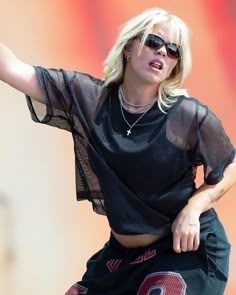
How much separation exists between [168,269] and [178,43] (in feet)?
1.86

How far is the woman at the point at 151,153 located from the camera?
145 cm

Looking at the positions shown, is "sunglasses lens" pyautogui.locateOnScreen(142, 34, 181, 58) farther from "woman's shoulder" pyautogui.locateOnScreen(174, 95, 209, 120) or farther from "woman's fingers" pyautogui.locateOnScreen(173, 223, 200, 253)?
"woman's fingers" pyautogui.locateOnScreen(173, 223, 200, 253)

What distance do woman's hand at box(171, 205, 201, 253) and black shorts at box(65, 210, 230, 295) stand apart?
0.04 meters

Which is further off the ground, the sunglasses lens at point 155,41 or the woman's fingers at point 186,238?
the sunglasses lens at point 155,41

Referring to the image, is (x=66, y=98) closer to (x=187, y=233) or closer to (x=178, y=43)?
(x=178, y=43)

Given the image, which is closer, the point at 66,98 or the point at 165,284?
the point at 165,284

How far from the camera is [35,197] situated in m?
2.02

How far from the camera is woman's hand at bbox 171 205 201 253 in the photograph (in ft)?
4.69

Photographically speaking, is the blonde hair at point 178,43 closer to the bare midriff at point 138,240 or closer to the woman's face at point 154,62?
the woman's face at point 154,62

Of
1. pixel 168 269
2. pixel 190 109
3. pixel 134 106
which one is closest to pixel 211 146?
pixel 190 109

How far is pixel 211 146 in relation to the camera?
147cm

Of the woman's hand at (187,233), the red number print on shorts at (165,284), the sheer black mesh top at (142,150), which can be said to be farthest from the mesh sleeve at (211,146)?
the red number print on shorts at (165,284)

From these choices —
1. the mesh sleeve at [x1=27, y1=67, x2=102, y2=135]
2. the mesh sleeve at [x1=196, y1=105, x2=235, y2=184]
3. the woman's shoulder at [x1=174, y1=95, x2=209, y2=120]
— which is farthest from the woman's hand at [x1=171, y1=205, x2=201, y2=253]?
the mesh sleeve at [x1=27, y1=67, x2=102, y2=135]

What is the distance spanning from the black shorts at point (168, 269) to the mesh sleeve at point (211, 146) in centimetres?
12
